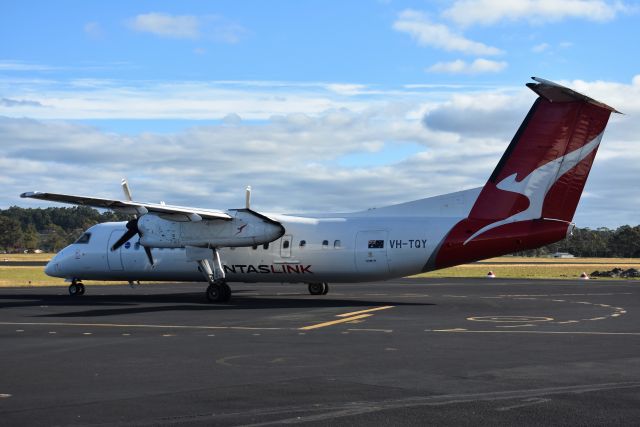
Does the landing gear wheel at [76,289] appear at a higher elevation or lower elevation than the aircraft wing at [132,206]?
lower

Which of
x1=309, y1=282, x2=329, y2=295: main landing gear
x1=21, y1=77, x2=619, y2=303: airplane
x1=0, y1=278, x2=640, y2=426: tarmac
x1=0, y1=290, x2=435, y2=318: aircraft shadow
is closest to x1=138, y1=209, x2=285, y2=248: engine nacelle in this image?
x1=21, y1=77, x2=619, y2=303: airplane

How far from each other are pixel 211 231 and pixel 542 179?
13.2 metres

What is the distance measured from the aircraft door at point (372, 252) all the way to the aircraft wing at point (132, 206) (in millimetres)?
5529

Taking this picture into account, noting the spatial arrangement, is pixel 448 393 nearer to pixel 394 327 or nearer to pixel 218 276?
pixel 394 327

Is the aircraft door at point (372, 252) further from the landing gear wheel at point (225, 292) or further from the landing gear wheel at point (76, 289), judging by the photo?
the landing gear wheel at point (76, 289)

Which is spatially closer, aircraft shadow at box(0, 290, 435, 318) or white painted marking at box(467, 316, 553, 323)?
white painted marking at box(467, 316, 553, 323)

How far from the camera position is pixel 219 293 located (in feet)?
105

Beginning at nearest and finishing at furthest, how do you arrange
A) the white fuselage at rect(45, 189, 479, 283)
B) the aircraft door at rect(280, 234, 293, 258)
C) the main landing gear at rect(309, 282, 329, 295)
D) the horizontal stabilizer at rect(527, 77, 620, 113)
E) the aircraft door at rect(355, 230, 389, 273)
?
1. the horizontal stabilizer at rect(527, 77, 620, 113)
2. the white fuselage at rect(45, 189, 479, 283)
3. the aircraft door at rect(355, 230, 389, 273)
4. the aircraft door at rect(280, 234, 293, 258)
5. the main landing gear at rect(309, 282, 329, 295)

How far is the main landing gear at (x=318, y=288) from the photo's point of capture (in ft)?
116

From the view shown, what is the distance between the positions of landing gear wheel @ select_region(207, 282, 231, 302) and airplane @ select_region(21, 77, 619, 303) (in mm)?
42

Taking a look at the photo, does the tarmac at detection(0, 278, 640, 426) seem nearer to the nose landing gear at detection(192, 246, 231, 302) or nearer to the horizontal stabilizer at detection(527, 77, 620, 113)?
the nose landing gear at detection(192, 246, 231, 302)

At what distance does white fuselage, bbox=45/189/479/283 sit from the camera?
28.4 metres

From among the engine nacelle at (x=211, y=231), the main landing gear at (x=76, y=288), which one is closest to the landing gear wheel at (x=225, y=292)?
the engine nacelle at (x=211, y=231)

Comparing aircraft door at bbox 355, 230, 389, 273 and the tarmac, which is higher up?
aircraft door at bbox 355, 230, 389, 273
